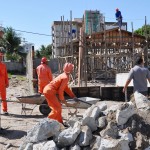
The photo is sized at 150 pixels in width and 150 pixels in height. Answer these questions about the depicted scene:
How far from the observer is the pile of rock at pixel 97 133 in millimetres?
5684

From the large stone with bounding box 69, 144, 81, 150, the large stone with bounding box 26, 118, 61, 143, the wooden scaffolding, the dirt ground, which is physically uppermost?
the wooden scaffolding

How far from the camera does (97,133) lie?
6.22 meters

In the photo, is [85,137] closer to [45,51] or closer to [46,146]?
[46,146]

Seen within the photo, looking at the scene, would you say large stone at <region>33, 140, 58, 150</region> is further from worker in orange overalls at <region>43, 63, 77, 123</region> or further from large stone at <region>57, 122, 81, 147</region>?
worker in orange overalls at <region>43, 63, 77, 123</region>

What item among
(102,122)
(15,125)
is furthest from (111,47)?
(102,122)

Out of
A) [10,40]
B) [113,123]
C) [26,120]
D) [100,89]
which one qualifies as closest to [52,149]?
[113,123]

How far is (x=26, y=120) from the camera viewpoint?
980cm

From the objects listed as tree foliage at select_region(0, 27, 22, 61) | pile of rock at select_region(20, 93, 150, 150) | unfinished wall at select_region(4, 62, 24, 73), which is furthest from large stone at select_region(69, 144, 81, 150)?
tree foliage at select_region(0, 27, 22, 61)

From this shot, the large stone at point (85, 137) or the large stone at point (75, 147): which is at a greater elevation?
the large stone at point (85, 137)

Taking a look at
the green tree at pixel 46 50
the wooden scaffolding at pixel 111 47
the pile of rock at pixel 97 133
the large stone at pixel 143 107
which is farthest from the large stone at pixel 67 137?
the green tree at pixel 46 50

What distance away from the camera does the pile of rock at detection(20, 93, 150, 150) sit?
5684mm

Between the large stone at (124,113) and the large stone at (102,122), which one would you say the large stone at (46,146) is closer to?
Answer: the large stone at (102,122)

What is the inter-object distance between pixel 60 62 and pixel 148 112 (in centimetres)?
Answer: 1934

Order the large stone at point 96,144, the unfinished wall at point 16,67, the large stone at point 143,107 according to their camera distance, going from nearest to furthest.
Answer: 1. the large stone at point 96,144
2. the large stone at point 143,107
3. the unfinished wall at point 16,67
